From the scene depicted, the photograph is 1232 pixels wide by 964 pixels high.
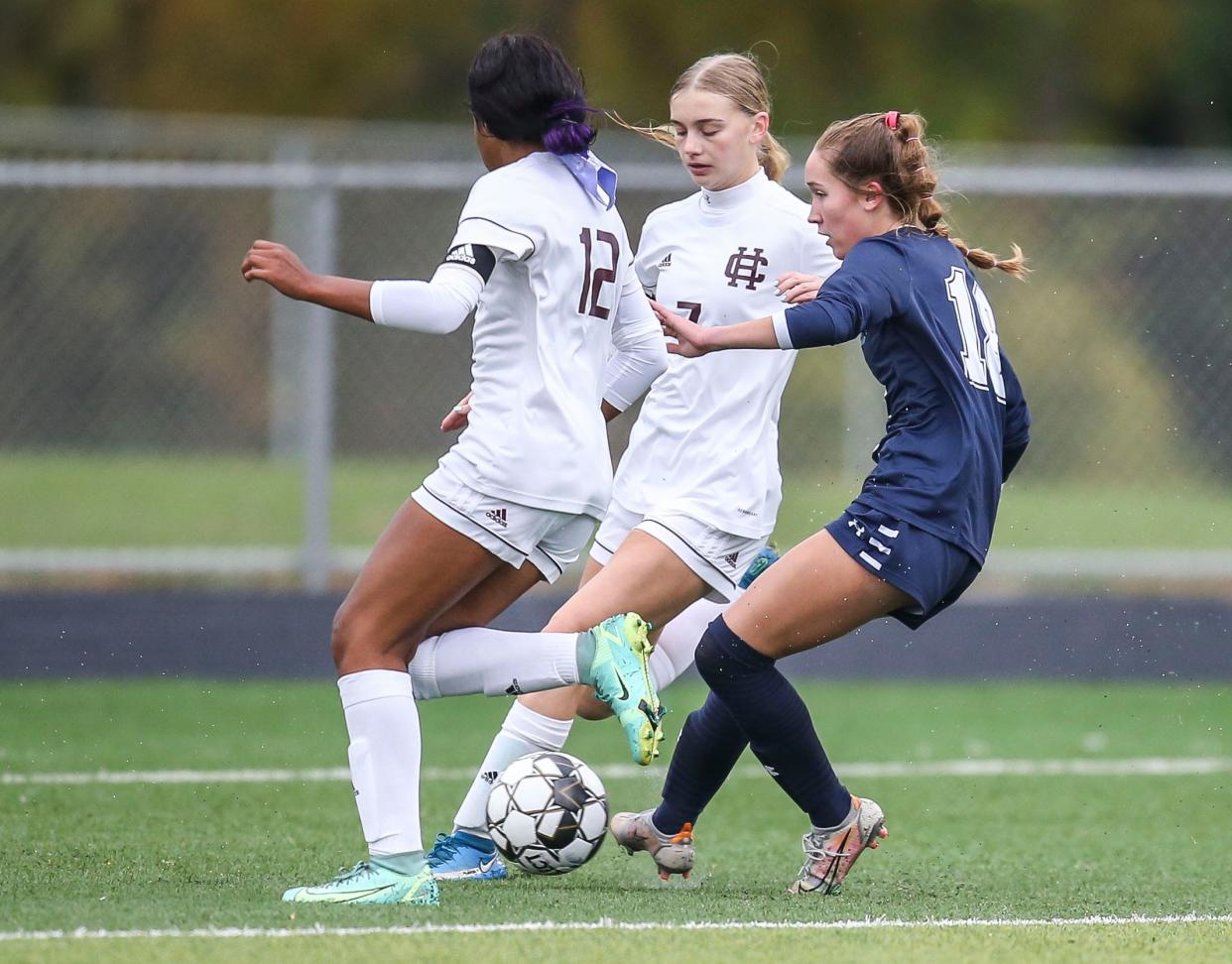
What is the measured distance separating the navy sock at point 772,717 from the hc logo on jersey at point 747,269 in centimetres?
117

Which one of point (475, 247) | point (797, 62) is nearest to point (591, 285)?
point (475, 247)

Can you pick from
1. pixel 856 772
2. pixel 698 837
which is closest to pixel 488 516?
pixel 698 837

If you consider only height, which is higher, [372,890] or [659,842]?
[372,890]

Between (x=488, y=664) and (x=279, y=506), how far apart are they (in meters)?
6.24

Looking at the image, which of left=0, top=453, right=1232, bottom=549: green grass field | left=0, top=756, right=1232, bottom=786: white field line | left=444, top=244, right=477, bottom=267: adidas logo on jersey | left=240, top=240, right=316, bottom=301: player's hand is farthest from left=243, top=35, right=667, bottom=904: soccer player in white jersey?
left=0, top=453, right=1232, bottom=549: green grass field

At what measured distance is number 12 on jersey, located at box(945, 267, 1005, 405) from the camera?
4859 millimetres

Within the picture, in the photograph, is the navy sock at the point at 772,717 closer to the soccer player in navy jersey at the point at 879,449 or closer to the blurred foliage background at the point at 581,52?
the soccer player in navy jersey at the point at 879,449

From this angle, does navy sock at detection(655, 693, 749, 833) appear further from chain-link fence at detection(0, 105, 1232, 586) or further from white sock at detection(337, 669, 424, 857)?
chain-link fence at detection(0, 105, 1232, 586)

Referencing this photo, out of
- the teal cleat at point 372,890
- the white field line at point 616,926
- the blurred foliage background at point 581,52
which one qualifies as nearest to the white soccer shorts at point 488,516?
the teal cleat at point 372,890

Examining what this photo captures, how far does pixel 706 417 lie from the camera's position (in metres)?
5.70

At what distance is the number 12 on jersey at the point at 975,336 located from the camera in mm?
4859

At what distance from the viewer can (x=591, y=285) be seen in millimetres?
4785

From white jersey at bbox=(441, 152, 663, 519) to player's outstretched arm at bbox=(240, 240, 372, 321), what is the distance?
0.32 meters

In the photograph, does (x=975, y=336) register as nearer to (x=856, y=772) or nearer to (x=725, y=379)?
(x=725, y=379)
